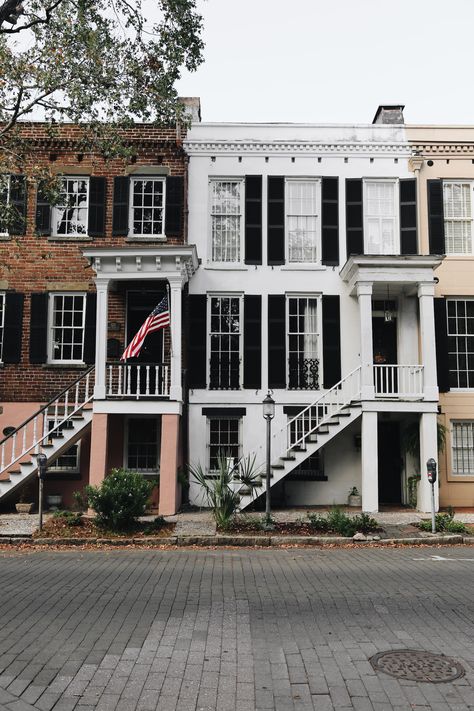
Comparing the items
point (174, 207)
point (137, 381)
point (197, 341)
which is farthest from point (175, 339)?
point (174, 207)

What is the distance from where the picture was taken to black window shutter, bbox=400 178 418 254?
18.8 metres

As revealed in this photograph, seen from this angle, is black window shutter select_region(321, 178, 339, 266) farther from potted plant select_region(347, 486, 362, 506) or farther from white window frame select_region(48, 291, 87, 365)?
white window frame select_region(48, 291, 87, 365)

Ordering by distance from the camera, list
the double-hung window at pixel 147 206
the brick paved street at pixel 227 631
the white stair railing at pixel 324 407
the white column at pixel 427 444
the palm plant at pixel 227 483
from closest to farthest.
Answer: the brick paved street at pixel 227 631 < the palm plant at pixel 227 483 < the white column at pixel 427 444 < the white stair railing at pixel 324 407 < the double-hung window at pixel 147 206

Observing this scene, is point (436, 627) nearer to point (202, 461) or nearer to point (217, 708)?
point (217, 708)

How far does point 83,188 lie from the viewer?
19188 mm

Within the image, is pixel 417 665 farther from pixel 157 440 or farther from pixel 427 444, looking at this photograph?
pixel 157 440

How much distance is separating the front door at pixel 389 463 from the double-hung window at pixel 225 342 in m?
4.33

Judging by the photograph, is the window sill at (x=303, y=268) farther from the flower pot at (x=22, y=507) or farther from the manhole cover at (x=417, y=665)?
the manhole cover at (x=417, y=665)

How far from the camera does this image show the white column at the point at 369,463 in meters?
16.8

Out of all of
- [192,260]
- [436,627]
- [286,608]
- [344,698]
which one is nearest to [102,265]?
[192,260]

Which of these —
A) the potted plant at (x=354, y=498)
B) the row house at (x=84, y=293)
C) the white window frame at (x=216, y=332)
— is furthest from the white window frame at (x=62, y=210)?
the potted plant at (x=354, y=498)

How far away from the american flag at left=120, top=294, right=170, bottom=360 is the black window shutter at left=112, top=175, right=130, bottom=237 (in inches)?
127

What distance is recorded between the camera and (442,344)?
60.7ft

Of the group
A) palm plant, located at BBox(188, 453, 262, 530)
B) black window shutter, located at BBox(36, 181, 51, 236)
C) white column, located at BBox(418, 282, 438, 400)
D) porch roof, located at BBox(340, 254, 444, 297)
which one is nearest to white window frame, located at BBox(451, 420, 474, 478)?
white column, located at BBox(418, 282, 438, 400)
